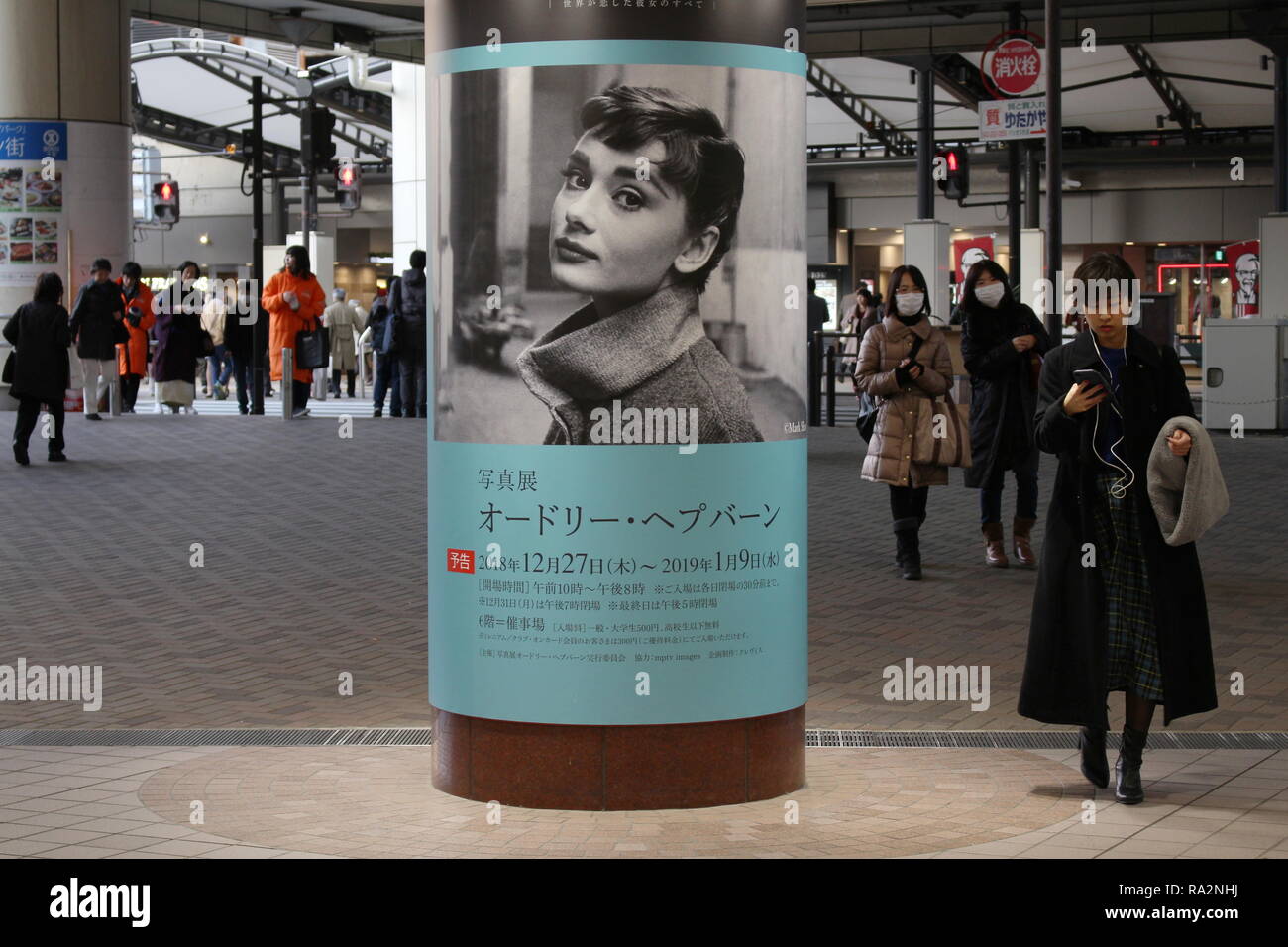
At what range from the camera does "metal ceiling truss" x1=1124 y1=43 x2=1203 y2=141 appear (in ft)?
108

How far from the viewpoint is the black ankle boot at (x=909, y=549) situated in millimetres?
10766

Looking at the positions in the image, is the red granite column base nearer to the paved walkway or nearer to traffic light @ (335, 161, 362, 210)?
the paved walkway

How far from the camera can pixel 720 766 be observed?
560 centimetres

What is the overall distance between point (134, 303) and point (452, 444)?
17994 millimetres

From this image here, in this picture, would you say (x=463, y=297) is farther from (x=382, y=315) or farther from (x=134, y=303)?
(x=382, y=315)

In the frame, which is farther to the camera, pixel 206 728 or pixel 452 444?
pixel 206 728

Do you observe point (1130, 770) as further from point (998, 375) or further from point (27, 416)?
point (27, 416)

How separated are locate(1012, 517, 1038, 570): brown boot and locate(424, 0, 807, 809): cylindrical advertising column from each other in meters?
5.97

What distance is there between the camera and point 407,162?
37.8 meters

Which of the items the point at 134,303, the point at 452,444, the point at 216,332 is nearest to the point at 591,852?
the point at 452,444

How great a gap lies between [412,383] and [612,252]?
18.3 metres

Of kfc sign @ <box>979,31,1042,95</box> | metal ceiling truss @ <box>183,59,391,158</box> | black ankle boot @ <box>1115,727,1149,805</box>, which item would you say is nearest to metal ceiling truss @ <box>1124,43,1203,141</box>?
kfc sign @ <box>979,31,1042,95</box>

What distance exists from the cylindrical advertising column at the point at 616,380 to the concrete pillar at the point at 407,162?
32524mm

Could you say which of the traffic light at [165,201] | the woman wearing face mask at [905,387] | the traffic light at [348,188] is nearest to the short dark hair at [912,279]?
the woman wearing face mask at [905,387]
